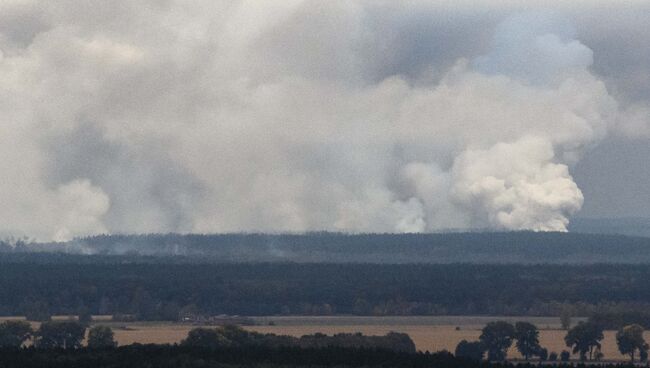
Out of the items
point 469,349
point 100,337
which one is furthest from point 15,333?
point 469,349

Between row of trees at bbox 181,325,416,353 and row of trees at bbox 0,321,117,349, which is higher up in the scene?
row of trees at bbox 0,321,117,349

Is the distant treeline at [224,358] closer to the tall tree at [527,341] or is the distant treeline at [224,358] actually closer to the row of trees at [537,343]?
the row of trees at [537,343]

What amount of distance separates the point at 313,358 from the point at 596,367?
23.2 m

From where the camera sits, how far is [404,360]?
152 meters

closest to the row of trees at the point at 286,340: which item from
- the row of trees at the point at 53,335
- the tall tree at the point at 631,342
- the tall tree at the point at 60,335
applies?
the row of trees at the point at 53,335

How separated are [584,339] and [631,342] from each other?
4.68 meters

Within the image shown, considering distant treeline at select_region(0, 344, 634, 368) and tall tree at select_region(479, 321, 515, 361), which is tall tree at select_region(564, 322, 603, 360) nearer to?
tall tree at select_region(479, 321, 515, 361)

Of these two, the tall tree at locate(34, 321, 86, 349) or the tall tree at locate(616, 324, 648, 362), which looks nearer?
the tall tree at locate(616, 324, 648, 362)

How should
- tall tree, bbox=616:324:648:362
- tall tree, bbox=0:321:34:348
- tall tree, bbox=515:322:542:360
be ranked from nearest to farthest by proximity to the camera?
tall tree, bbox=0:321:34:348, tall tree, bbox=616:324:648:362, tall tree, bbox=515:322:542:360

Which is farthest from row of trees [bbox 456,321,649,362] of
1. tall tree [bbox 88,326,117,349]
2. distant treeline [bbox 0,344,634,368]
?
tall tree [bbox 88,326,117,349]

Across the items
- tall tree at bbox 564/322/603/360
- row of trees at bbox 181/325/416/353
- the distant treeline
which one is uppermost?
tall tree at bbox 564/322/603/360

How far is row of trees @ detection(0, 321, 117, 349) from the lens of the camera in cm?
18662

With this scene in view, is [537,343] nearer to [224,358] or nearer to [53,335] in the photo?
[53,335]

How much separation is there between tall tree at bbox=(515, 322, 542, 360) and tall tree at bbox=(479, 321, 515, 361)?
686 mm
